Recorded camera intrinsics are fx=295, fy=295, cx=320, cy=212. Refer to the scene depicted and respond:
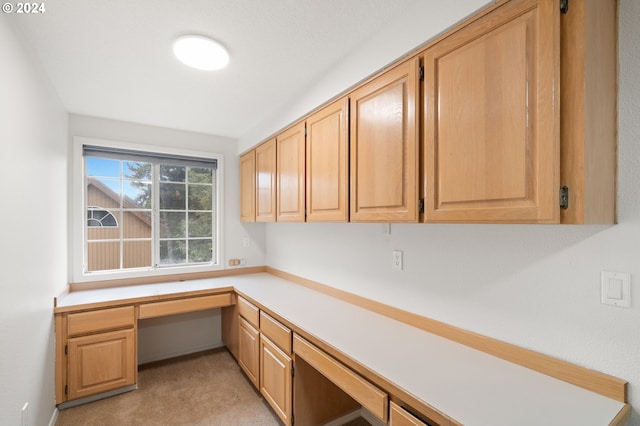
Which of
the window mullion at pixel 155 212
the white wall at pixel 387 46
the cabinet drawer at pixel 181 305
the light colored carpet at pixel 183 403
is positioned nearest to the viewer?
the white wall at pixel 387 46

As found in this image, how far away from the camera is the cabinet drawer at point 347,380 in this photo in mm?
1215

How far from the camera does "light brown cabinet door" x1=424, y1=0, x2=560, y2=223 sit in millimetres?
917

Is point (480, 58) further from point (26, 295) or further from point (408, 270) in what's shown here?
point (26, 295)

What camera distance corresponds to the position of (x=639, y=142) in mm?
994

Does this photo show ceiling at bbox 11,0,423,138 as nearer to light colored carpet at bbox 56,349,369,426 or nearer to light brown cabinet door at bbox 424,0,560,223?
light brown cabinet door at bbox 424,0,560,223

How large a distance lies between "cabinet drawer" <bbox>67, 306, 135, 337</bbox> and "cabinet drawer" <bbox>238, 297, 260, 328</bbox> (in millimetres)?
879

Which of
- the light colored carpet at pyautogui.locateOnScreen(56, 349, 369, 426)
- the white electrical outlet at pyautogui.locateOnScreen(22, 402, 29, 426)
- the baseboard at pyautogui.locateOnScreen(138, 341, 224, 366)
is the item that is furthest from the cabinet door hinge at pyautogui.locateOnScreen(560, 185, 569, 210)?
the baseboard at pyautogui.locateOnScreen(138, 341, 224, 366)

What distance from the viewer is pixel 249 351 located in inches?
98.8

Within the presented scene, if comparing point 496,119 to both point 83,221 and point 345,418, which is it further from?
point 83,221

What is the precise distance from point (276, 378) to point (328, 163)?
150 cm

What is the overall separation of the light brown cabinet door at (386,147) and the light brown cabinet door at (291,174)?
0.59 m

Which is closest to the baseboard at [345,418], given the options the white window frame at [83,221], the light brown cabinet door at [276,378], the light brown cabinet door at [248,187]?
the light brown cabinet door at [276,378]

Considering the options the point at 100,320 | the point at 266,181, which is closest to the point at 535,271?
the point at 266,181

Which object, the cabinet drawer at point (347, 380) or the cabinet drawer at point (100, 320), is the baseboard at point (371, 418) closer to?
the cabinet drawer at point (347, 380)
